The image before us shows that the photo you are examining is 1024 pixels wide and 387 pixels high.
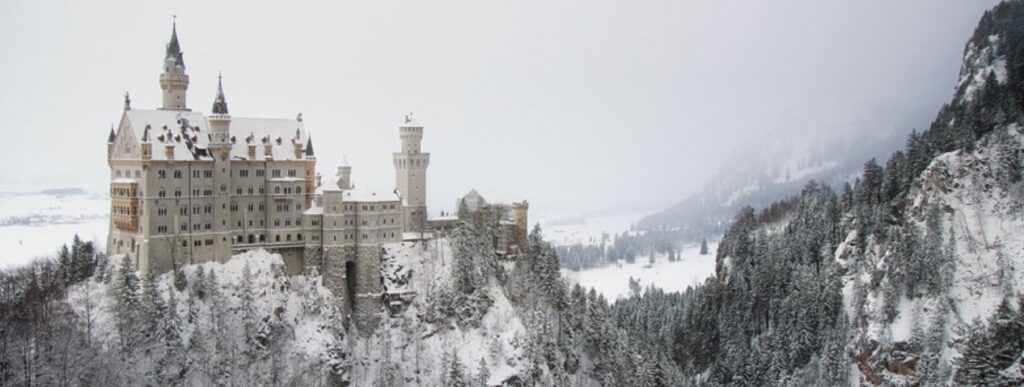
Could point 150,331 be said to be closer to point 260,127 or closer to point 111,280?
point 111,280

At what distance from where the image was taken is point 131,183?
89438 mm

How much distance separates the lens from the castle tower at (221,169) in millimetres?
93375

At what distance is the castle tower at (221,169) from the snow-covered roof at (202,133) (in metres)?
1.16

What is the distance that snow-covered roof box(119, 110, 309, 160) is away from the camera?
90.9m

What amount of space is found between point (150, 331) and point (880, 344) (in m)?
80.1

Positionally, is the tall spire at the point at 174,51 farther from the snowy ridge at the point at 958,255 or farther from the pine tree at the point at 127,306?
the snowy ridge at the point at 958,255

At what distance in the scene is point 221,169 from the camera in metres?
94.3

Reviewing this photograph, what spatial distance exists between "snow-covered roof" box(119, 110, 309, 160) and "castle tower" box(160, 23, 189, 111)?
2530mm

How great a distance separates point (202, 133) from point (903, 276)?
3226 inches

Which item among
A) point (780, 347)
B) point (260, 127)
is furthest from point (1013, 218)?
point (260, 127)

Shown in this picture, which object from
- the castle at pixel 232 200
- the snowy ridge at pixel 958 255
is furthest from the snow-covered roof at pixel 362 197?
the snowy ridge at pixel 958 255

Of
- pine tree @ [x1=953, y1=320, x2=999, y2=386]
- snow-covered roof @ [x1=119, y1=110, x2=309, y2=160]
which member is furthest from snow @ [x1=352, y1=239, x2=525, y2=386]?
pine tree @ [x1=953, y1=320, x2=999, y2=386]

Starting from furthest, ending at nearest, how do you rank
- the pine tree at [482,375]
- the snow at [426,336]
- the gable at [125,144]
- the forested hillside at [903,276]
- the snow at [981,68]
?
the snow at [981,68] → the forested hillside at [903,276] → the snow at [426,336] → the pine tree at [482,375] → the gable at [125,144]

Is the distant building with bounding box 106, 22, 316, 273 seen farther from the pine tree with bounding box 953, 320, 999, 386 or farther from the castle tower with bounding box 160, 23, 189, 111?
the pine tree with bounding box 953, 320, 999, 386
